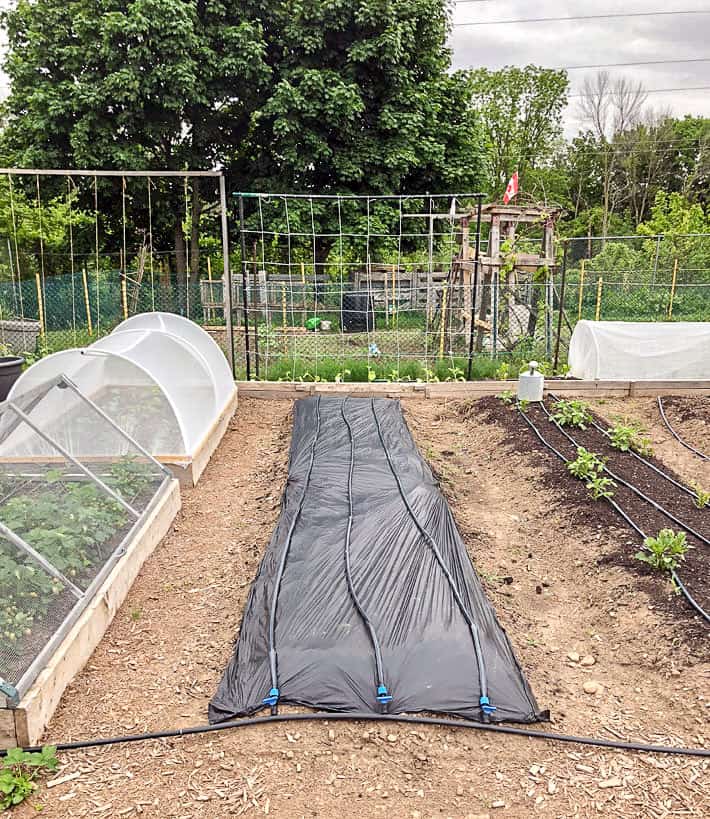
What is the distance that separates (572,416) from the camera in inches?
278

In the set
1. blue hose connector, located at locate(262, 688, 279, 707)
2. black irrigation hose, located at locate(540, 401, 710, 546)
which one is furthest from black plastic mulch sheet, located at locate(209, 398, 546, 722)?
black irrigation hose, located at locate(540, 401, 710, 546)

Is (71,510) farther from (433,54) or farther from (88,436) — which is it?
(433,54)

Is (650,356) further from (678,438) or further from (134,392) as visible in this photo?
(134,392)

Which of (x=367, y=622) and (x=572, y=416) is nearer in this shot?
(x=367, y=622)

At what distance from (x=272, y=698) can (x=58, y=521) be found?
5.53ft

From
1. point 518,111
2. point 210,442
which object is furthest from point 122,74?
point 518,111

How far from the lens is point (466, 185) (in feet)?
47.7

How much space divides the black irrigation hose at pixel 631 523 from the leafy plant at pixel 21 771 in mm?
3342

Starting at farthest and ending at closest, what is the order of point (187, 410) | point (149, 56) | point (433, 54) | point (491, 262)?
point (433, 54)
point (149, 56)
point (491, 262)
point (187, 410)

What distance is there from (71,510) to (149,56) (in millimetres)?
10578

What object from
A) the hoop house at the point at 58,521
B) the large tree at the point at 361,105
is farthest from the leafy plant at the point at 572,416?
the large tree at the point at 361,105

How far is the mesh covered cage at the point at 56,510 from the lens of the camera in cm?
306

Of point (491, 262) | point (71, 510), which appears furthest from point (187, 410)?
→ point (491, 262)

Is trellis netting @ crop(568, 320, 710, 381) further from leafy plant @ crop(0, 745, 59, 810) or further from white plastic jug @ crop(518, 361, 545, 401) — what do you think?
leafy plant @ crop(0, 745, 59, 810)
